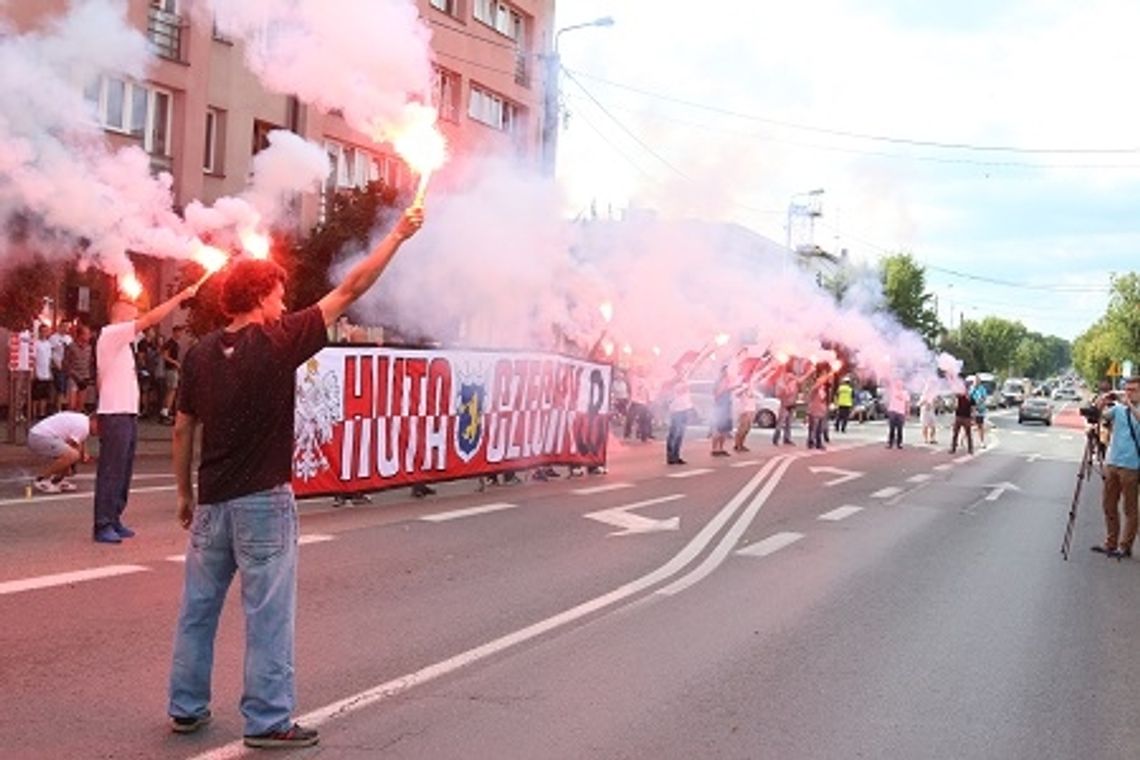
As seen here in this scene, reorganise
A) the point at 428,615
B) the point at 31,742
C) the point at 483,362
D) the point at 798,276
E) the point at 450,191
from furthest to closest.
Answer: the point at 798,276, the point at 450,191, the point at 483,362, the point at 428,615, the point at 31,742

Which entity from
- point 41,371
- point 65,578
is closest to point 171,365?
point 41,371

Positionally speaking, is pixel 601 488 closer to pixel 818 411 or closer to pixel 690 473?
pixel 690 473

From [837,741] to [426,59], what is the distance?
10.2 m

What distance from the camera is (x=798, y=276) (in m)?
37.6

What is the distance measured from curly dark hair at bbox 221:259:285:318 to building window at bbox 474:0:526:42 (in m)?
32.1

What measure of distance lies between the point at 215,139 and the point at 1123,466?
21323 mm

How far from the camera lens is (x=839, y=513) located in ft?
48.4

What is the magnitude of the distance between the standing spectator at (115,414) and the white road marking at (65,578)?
44.7 inches

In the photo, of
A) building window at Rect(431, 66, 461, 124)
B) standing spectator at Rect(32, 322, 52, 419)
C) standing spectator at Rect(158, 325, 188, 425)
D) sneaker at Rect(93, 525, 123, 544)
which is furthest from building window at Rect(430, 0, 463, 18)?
sneaker at Rect(93, 525, 123, 544)

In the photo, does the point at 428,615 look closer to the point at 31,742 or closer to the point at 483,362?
the point at 31,742

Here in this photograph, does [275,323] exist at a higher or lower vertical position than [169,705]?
higher

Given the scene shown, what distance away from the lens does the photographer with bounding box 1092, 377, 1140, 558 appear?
11.8 metres

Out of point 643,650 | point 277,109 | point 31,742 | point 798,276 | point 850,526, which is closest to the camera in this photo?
point 31,742

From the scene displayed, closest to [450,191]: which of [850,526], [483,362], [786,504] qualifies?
[483,362]
